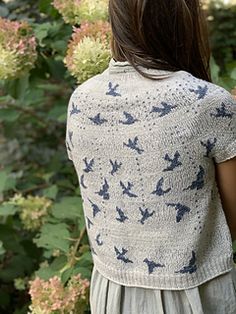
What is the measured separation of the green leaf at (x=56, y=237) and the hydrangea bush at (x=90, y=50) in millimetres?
494

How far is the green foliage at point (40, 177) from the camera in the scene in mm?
1979

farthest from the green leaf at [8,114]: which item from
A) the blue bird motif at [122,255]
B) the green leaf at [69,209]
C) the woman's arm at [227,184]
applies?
the woman's arm at [227,184]

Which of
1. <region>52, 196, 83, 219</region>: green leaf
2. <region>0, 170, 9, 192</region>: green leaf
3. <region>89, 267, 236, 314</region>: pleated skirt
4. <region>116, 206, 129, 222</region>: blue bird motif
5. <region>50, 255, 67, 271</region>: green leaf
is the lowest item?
<region>50, 255, 67, 271</region>: green leaf

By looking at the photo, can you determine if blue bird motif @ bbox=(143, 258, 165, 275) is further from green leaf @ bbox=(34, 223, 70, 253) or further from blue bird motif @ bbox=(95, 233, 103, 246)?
green leaf @ bbox=(34, 223, 70, 253)

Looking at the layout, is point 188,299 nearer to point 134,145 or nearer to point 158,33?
point 134,145

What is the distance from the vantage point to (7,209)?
222cm

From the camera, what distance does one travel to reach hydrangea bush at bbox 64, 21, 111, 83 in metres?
1.63

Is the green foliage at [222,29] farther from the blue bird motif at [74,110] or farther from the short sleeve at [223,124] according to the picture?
the short sleeve at [223,124]

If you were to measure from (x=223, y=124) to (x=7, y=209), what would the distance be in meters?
1.11

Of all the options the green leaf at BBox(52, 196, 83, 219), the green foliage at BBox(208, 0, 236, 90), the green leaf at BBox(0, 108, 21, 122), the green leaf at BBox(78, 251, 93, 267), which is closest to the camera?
the green leaf at BBox(78, 251, 93, 267)

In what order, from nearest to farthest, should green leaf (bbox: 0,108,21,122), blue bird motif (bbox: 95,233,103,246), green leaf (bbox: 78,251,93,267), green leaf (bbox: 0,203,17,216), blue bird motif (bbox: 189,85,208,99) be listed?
blue bird motif (bbox: 189,85,208,99) → blue bird motif (bbox: 95,233,103,246) → green leaf (bbox: 78,251,93,267) → green leaf (bbox: 0,203,17,216) → green leaf (bbox: 0,108,21,122)

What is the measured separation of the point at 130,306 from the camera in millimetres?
1446

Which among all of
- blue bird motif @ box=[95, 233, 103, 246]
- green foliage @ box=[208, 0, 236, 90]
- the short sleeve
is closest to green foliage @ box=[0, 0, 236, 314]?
blue bird motif @ box=[95, 233, 103, 246]

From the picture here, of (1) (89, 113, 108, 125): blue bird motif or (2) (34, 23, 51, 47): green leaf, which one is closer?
(1) (89, 113, 108, 125): blue bird motif
